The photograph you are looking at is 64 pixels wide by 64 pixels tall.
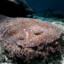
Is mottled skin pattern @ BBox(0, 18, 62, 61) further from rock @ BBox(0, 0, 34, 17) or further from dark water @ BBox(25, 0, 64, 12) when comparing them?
dark water @ BBox(25, 0, 64, 12)

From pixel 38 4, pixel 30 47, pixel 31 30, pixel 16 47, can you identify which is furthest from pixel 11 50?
pixel 38 4

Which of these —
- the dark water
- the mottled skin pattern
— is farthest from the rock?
the dark water

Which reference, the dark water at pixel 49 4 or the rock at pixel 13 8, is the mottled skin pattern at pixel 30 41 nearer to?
the rock at pixel 13 8

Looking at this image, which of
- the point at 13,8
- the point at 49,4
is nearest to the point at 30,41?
the point at 13,8

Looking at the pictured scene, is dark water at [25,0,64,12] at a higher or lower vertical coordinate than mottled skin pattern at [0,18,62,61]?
lower

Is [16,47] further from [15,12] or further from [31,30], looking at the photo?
Answer: [15,12]

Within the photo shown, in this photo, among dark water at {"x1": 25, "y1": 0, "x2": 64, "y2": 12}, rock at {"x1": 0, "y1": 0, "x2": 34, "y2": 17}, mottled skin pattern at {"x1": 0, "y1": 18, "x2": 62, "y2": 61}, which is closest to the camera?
mottled skin pattern at {"x1": 0, "y1": 18, "x2": 62, "y2": 61}
